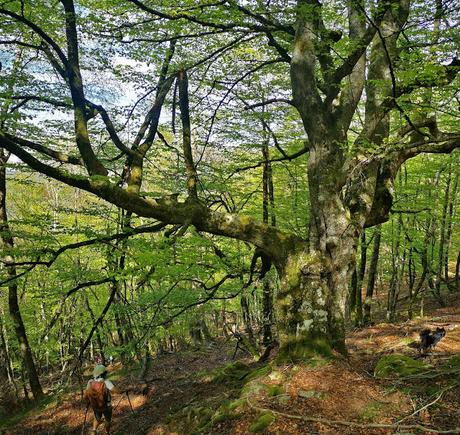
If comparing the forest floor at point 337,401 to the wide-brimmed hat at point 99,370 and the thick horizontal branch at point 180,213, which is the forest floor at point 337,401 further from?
the thick horizontal branch at point 180,213

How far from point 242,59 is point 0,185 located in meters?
8.69

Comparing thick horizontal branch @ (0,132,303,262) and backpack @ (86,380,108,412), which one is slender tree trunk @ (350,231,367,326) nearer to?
thick horizontal branch @ (0,132,303,262)

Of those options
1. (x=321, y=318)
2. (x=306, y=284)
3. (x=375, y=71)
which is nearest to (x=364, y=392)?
(x=321, y=318)

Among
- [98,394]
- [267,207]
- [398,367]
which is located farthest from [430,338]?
[267,207]

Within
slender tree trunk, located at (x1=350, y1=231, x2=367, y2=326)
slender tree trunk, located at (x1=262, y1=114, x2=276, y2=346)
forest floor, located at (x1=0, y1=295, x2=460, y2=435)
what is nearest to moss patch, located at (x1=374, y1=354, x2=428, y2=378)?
forest floor, located at (x1=0, y1=295, x2=460, y2=435)

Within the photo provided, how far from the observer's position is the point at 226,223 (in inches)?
242

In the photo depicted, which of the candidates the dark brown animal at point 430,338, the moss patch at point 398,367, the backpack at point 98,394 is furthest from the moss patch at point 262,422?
the backpack at point 98,394

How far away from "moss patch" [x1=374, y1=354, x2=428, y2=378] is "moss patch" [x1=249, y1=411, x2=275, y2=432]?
1.88m

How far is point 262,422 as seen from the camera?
4.72 metres

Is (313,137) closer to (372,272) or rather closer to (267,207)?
(267,207)

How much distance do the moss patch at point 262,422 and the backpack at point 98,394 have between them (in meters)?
4.09

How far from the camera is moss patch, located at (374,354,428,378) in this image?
536 cm

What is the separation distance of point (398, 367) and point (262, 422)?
2357 mm

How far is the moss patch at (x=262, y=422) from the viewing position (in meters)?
4.65
